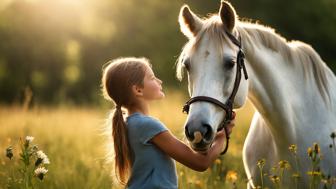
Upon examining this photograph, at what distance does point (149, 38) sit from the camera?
92.0 feet

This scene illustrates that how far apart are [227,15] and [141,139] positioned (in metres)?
1.01

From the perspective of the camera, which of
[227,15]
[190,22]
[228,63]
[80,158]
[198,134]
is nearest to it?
[198,134]

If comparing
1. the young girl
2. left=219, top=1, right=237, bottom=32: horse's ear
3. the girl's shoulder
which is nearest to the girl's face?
the young girl

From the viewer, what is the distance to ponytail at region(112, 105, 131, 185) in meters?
3.84

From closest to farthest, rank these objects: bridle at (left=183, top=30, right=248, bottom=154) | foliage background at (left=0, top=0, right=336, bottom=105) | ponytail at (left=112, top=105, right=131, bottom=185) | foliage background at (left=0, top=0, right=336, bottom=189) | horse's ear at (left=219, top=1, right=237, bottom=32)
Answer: bridle at (left=183, top=30, right=248, bottom=154)
ponytail at (left=112, top=105, right=131, bottom=185)
horse's ear at (left=219, top=1, right=237, bottom=32)
foliage background at (left=0, top=0, right=336, bottom=189)
foliage background at (left=0, top=0, right=336, bottom=105)

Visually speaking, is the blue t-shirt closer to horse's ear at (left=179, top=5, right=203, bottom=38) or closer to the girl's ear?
the girl's ear

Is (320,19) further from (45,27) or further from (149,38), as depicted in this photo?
(45,27)

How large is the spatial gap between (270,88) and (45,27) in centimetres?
2401

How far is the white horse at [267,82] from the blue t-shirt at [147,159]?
0.36 metres

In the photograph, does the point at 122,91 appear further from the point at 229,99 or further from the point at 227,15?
the point at 227,15

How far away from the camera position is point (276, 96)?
14.5 ft

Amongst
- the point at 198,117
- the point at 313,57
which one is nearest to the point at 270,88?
the point at 313,57

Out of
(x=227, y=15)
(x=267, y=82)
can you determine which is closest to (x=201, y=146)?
(x=227, y=15)

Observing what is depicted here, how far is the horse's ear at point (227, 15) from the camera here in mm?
3962
